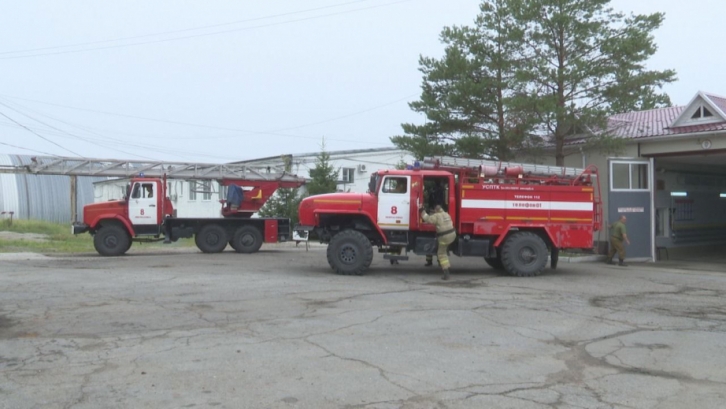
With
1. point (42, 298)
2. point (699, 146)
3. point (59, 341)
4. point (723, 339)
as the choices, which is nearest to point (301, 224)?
Answer: point (42, 298)

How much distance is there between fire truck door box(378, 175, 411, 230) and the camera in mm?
15891

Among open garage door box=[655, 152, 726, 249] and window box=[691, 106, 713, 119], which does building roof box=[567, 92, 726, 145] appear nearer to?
window box=[691, 106, 713, 119]

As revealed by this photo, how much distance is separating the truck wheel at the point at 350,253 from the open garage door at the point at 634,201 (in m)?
10.6

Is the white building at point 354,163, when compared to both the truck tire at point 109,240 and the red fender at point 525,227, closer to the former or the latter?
the truck tire at point 109,240

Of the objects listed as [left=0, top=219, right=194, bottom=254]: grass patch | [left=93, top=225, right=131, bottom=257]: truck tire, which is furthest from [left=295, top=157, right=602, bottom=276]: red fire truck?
[left=0, top=219, right=194, bottom=254]: grass patch

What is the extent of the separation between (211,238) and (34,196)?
24415 mm

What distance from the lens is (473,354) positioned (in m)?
8.03

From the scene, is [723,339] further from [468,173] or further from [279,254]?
[279,254]

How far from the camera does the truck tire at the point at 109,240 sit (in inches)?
862

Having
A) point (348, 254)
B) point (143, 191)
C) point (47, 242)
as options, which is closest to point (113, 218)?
point (143, 191)

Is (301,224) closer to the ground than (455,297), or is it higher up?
higher up

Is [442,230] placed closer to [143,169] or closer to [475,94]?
[475,94]

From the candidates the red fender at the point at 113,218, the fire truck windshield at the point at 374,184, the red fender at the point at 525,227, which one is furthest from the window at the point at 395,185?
the red fender at the point at 113,218

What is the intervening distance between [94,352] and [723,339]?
8114 mm
